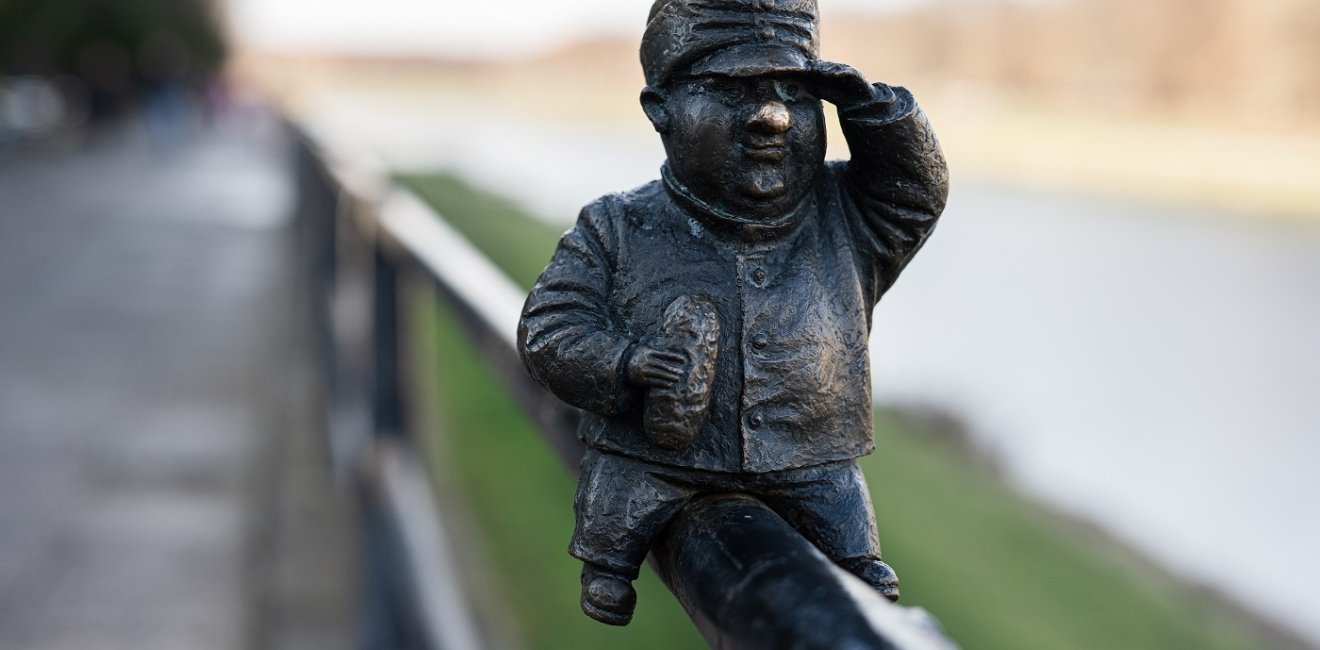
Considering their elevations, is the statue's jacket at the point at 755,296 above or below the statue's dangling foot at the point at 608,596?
above

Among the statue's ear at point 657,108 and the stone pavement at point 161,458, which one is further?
the stone pavement at point 161,458

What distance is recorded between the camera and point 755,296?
1.11 m

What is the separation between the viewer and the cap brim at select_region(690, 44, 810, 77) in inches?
42.0

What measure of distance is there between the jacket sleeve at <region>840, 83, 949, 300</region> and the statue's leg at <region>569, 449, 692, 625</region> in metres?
0.30

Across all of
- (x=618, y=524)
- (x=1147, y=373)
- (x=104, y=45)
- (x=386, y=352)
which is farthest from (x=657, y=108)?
(x=104, y=45)

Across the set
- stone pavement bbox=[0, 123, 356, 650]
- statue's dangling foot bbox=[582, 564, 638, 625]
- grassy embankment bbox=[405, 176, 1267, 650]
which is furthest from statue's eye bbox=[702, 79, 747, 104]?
stone pavement bbox=[0, 123, 356, 650]

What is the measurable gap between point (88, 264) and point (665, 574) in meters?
9.05

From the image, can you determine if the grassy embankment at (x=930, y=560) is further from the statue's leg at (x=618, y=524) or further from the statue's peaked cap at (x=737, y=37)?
the statue's peaked cap at (x=737, y=37)

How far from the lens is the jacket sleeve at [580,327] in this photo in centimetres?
108

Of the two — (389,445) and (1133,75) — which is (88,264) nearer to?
(389,445)

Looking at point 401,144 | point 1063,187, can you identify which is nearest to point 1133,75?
point 1063,187

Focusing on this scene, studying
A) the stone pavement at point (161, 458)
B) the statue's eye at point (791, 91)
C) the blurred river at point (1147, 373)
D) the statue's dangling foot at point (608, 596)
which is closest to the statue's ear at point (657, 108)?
the statue's eye at point (791, 91)

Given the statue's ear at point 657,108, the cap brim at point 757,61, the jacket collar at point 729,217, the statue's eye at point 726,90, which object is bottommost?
the jacket collar at point 729,217

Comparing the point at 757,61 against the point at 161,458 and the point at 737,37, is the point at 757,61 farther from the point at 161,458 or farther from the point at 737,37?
the point at 161,458
